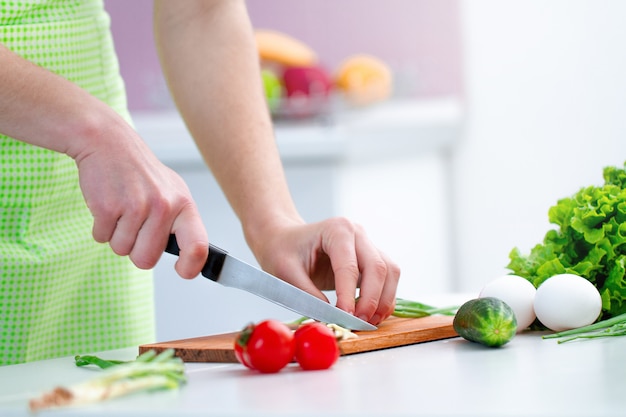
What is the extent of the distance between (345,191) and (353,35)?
132 cm

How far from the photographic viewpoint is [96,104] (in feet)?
3.59

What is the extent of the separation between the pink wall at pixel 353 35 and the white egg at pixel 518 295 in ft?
A: 9.65

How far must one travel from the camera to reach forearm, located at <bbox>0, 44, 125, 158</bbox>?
42.0 inches

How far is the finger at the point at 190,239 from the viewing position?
106 cm

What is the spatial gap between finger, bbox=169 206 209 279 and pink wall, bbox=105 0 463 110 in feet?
10.2

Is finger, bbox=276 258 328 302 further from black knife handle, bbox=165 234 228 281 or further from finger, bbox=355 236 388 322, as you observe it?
black knife handle, bbox=165 234 228 281

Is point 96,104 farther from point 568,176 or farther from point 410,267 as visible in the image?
point 410,267

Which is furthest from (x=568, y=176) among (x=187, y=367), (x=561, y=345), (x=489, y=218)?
(x=187, y=367)

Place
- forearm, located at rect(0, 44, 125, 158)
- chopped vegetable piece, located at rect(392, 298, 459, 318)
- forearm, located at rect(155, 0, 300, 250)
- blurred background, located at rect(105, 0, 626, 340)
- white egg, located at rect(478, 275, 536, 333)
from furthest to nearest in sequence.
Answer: blurred background, located at rect(105, 0, 626, 340) < forearm, located at rect(155, 0, 300, 250) < chopped vegetable piece, located at rect(392, 298, 459, 318) < white egg, located at rect(478, 275, 536, 333) < forearm, located at rect(0, 44, 125, 158)

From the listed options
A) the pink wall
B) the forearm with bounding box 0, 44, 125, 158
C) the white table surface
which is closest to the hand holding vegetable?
the white table surface

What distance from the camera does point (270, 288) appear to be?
1.17m

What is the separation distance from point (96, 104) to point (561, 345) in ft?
1.97

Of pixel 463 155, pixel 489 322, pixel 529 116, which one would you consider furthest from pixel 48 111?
pixel 463 155

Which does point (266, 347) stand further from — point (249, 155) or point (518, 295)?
point (249, 155)
